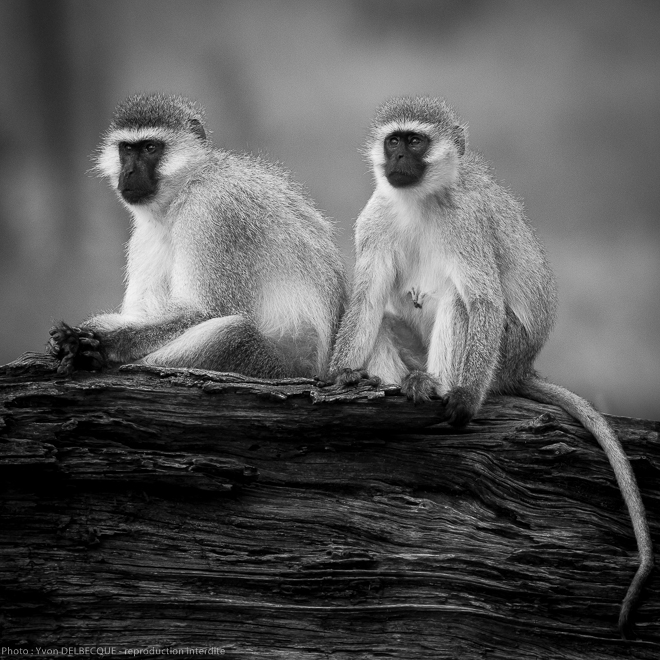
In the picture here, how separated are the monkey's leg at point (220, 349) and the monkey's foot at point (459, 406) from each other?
3.89 feet

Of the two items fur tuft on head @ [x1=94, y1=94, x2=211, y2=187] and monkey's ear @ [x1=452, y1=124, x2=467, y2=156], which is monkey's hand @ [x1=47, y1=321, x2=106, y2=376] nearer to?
fur tuft on head @ [x1=94, y1=94, x2=211, y2=187]

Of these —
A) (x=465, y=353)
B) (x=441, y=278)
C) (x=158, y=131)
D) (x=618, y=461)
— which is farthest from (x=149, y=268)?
(x=618, y=461)

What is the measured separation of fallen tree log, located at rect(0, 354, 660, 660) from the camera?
466cm

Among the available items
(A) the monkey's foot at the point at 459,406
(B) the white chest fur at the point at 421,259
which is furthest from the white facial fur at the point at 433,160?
(A) the monkey's foot at the point at 459,406

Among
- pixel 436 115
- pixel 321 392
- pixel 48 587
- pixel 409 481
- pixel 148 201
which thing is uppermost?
pixel 436 115

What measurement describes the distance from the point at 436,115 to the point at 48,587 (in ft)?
12.3

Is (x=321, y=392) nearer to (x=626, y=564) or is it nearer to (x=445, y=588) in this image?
(x=445, y=588)

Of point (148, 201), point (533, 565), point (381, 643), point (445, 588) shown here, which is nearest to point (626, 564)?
point (533, 565)

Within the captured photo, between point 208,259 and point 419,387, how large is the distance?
158 centimetres

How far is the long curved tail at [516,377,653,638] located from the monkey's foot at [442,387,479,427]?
780mm

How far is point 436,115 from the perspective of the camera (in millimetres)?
5891

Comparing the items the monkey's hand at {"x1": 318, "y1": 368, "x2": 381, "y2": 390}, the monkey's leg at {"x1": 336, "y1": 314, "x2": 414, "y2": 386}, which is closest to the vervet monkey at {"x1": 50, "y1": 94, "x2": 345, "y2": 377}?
the monkey's leg at {"x1": 336, "y1": 314, "x2": 414, "y2": 386}

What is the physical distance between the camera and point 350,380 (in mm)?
5340

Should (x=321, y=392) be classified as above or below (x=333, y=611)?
above
